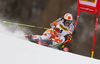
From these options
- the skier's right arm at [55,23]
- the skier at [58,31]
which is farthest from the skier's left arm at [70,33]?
the skier's right arm at [55,23]

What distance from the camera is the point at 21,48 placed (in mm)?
1132

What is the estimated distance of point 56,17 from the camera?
1.52 metres

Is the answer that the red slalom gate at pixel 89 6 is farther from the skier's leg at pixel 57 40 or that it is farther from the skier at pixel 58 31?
the skier's leg at pixel 57 40

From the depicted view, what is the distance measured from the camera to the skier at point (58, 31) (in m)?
1.42

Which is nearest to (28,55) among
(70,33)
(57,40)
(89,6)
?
Result: (57,40)

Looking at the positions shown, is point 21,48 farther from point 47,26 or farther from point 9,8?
point 9,8

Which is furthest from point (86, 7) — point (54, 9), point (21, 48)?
point (21, 48)

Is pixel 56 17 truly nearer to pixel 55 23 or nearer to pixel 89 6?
pixel 55 23

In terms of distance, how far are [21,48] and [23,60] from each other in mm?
119

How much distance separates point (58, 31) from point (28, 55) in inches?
18.1

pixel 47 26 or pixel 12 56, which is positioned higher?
pixel 47 26

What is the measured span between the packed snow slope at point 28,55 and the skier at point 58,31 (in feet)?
0.79

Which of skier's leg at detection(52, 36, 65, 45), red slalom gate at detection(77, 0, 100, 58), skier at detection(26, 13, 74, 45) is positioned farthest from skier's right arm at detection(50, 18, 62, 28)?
red slalom gate at detection(77, 0, 100, 58)

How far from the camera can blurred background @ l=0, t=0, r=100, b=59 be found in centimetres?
152
